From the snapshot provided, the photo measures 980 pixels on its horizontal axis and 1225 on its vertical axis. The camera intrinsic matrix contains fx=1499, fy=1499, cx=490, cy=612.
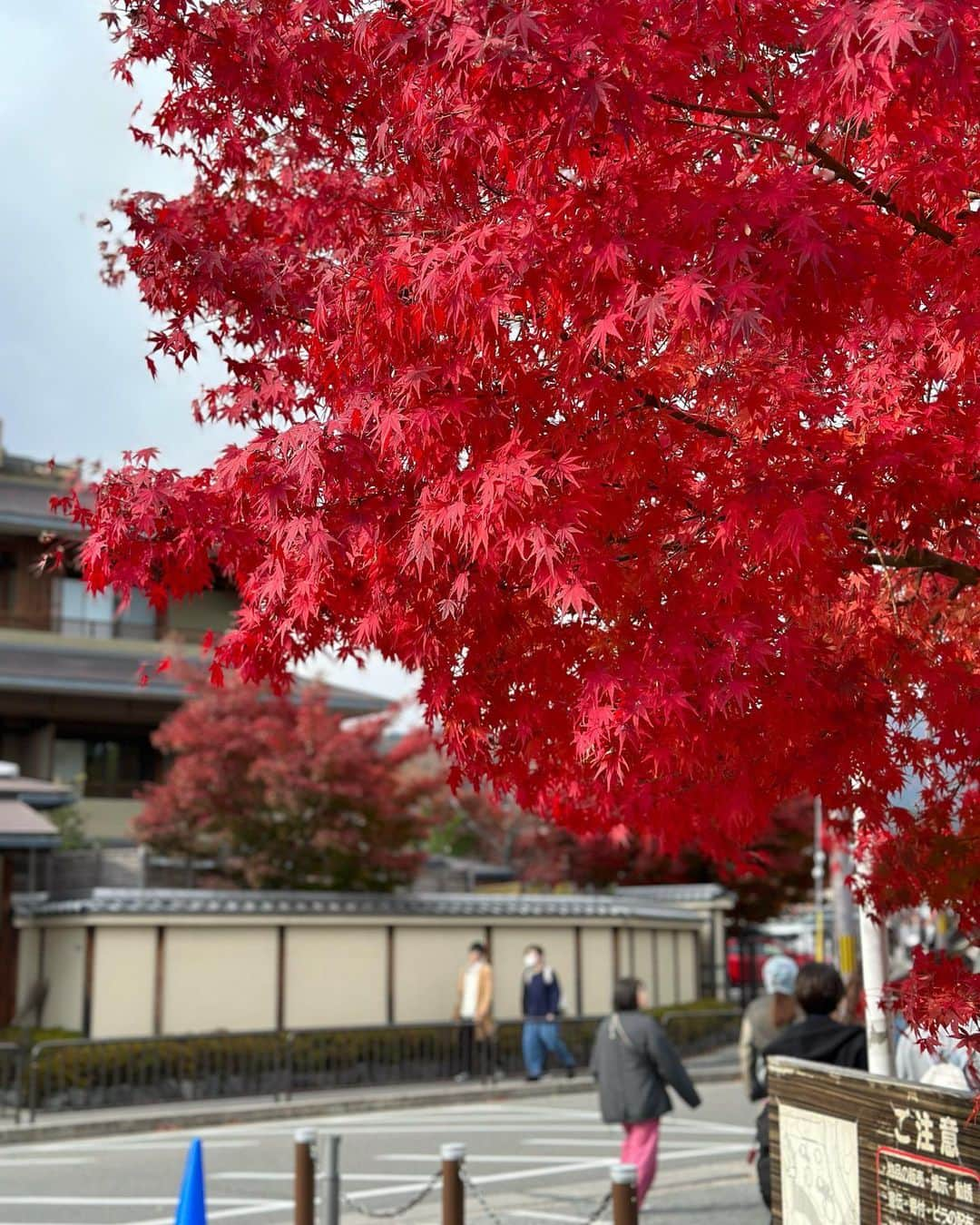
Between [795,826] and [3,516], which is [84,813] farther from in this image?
[795,826]

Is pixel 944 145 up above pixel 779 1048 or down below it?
above

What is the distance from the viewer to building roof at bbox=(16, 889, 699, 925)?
2223 cm

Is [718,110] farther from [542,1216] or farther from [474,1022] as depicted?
[474,1022]

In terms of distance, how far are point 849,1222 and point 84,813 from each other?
3057 cm

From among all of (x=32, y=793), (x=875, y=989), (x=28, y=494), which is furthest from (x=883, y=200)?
(x=28, y=494)

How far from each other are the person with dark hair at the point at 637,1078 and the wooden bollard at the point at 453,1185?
2305 millimetres

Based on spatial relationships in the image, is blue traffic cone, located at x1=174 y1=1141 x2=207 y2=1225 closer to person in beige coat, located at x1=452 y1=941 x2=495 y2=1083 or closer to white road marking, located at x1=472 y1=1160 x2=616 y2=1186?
white road marking, located at x1=472 y1=1160 x2=616 y2=1186

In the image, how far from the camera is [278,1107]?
63.5 feet

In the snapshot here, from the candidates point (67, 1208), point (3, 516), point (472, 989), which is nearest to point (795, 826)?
point (472, 989)

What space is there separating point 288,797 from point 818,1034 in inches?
754

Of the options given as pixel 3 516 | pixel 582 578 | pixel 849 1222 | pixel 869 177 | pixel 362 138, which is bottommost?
pixel 849 1222

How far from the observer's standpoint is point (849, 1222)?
560cm

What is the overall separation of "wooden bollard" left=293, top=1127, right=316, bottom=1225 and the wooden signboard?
3.03 m

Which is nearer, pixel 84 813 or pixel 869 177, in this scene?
pixel 869 177
